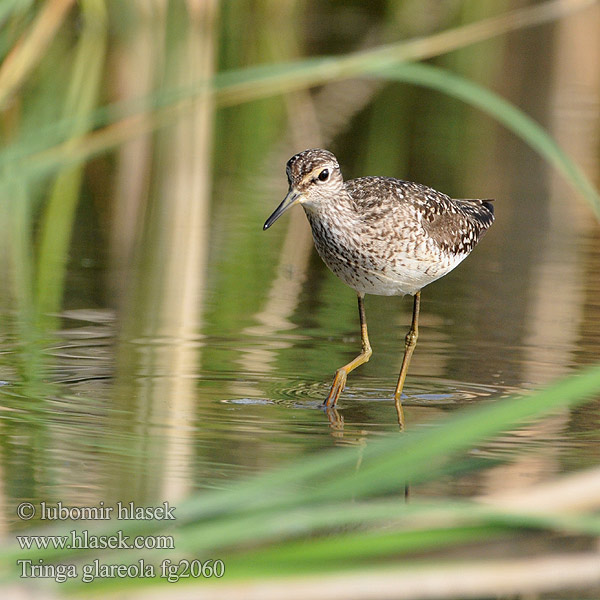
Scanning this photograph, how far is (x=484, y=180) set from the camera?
38.9 feet

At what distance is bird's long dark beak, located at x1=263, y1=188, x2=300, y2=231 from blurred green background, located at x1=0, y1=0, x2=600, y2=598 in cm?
54

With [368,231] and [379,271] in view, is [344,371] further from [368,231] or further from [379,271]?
[368,231]

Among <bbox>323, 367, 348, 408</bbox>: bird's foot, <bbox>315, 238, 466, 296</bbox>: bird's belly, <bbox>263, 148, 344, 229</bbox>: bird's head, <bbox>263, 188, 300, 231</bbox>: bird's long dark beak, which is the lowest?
<bbox>323, 367, 348, 408</bbox>: bird's foot

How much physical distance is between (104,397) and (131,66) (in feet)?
39.0

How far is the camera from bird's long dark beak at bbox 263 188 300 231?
6.22m

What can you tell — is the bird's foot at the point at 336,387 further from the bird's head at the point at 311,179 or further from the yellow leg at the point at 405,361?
the bird's head at the point at 311,179

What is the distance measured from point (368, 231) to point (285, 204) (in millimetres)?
443

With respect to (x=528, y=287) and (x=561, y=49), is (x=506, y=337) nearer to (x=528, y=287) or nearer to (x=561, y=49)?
(x=528, y=287)

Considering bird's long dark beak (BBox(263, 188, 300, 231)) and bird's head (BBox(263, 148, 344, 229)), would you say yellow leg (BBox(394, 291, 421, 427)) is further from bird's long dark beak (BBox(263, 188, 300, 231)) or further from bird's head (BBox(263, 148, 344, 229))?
bird's long dark beak (BBox(263, 188, 300, 231))

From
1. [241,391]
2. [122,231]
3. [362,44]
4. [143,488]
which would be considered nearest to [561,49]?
Answer: [362,44]

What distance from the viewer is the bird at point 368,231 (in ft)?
20.9

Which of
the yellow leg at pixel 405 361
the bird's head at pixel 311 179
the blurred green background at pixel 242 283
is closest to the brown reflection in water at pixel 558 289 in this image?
the blurred green background at pixel 242 283

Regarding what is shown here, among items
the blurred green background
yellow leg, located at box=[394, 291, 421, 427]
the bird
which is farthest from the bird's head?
yellow leg, located at box=[394, 291, 421, 427]

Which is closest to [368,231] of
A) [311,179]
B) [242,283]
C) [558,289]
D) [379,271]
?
A: [379,271]
